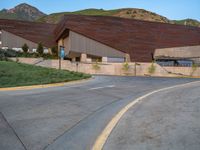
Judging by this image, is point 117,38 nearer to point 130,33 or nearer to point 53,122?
point 130,33

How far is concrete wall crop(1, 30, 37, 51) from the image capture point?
83.8m

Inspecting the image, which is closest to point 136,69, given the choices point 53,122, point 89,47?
point 89,47

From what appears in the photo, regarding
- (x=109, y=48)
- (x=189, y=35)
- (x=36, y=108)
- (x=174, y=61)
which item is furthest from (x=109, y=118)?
(x=189, y=35)

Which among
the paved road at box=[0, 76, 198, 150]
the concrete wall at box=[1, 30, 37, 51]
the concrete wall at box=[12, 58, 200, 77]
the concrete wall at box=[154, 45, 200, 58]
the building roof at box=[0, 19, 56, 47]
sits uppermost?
the building roof at box=[0, 19, 56, 47]

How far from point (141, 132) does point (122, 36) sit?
6092 cm

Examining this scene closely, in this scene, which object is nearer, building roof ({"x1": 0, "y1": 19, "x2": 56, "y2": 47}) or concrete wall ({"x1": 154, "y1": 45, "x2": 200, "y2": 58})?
concrete wall ({"x1": 154, "y1": 45, "x2": 200, "y2": 58})

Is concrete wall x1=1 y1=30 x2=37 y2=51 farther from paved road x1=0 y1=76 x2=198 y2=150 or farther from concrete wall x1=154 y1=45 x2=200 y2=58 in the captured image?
paved road x1=0 y1=76 x2=198 y2=150

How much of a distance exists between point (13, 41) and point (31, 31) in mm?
4907

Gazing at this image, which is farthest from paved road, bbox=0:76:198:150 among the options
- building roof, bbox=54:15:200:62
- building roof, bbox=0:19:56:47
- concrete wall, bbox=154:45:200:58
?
building roof, bbox=0:19:56:47

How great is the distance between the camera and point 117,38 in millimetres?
66938

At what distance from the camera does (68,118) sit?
955 centimetres

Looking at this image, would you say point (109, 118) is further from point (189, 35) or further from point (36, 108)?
point (189, 35)

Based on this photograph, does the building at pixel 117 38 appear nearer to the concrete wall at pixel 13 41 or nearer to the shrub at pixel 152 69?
the concrete wall at pixel 13 41

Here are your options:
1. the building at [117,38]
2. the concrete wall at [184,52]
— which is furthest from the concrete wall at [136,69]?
the building at [117,38]
